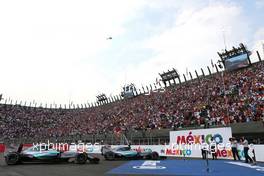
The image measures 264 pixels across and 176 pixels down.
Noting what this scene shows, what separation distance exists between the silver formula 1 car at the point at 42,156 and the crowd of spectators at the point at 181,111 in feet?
39.3

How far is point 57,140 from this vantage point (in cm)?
4584

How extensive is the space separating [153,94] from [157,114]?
1047cm

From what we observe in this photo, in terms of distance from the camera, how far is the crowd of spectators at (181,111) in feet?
97.1

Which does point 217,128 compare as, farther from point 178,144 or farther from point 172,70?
point 172,70

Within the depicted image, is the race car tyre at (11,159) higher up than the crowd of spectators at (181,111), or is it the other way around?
the crowd of spectators at (181,111)

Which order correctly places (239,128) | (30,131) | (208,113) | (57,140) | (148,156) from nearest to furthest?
(148,156), (239,128), (208,113), (57,140), (30,131)

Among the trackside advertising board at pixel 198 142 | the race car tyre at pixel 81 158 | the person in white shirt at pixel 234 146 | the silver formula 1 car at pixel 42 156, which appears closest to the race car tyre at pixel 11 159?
the silver formula 1 car at pixel 42 156

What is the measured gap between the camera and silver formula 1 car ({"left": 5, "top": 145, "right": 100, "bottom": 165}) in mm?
20630

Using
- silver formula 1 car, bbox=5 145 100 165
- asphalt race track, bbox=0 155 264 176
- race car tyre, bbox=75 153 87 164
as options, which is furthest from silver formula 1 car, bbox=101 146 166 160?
asphalt race track, bbox=0 155 264 176

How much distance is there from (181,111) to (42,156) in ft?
61.4

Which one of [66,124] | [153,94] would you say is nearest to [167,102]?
[153,94]
